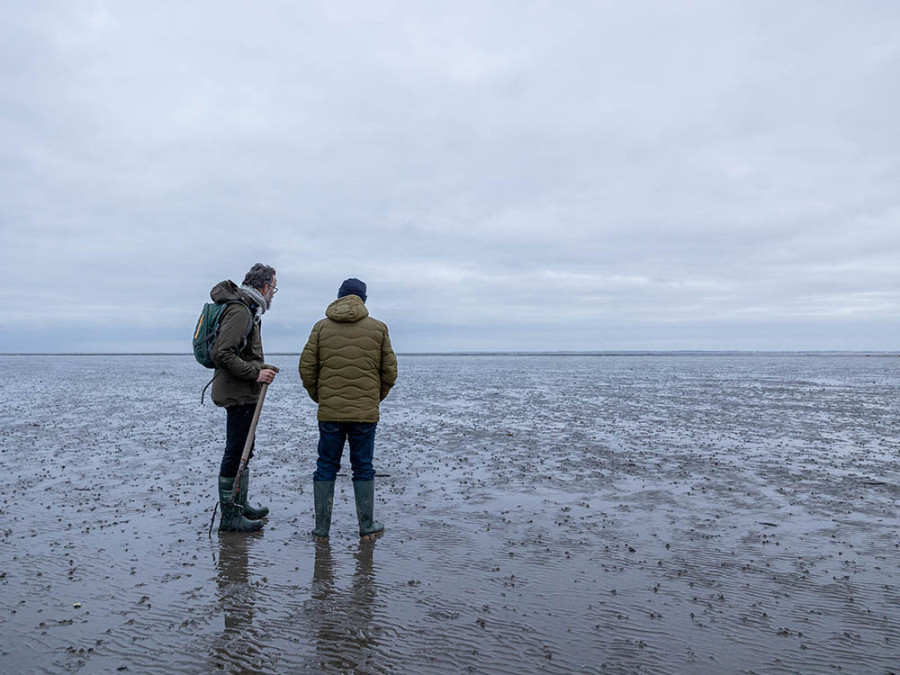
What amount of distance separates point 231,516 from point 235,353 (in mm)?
1890

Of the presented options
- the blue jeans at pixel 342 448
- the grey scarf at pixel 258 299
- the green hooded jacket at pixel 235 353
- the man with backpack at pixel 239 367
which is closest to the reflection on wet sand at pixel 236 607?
the man with backpack at pixel 239 367

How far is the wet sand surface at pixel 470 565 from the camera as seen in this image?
4.48 m

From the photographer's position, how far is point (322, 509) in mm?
7055

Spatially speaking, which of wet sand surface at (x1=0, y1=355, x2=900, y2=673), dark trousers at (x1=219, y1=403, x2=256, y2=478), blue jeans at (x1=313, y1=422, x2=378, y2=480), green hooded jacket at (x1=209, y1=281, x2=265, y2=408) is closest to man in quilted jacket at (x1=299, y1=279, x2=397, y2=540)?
blue jeans at (x1=313, y1=422, x2=378, y2=480)

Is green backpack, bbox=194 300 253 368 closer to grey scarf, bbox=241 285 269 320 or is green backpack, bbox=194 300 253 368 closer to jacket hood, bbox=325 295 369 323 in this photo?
grey scarf, bbox=241 285 269 320

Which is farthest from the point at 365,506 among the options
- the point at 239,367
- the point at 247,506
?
the point at 239,367

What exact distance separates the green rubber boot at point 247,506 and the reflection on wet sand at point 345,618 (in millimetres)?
1512

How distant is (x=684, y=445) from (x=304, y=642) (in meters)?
11.4

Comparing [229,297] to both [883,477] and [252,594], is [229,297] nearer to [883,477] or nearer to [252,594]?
[252,594]

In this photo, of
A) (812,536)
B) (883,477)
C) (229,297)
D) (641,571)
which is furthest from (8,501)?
(883,477)

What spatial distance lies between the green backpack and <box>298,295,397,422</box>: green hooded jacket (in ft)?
2.96

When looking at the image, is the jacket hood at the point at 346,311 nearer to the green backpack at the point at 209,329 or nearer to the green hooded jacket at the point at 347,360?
the green hooded jacket at the point at 347,360

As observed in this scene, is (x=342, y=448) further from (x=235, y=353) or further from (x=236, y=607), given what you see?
(x=236, y=607)

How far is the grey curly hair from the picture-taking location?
730 cm
